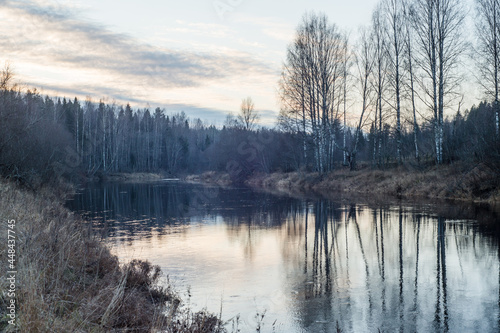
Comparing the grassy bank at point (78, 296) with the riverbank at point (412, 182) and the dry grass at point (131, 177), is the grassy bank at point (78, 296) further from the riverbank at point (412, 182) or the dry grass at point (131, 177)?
the dry grass at point (131, 177)

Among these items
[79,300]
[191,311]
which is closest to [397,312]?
[191,311]

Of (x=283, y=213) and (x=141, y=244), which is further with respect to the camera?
(x=283, y=213)

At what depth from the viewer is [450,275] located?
8734 millimetres

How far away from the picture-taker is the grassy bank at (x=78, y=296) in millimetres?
4695

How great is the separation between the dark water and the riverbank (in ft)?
10.3

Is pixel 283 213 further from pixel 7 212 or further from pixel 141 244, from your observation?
pixel 7 212

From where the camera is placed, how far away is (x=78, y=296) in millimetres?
5746

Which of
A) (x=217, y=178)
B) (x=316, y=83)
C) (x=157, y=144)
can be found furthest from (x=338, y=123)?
(x=157, y=144)

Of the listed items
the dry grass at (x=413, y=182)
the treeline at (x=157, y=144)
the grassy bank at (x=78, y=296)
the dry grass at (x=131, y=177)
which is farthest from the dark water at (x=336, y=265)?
the dry grass at (x=131, y=177)

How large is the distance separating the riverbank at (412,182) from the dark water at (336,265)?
3.14 metres

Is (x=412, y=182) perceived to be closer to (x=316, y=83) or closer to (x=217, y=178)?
(x=316, y=83)

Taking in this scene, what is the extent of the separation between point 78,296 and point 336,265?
20.9ft

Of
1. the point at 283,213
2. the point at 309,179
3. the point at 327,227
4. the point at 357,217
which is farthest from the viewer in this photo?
the point at 309,179

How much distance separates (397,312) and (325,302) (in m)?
1.26
